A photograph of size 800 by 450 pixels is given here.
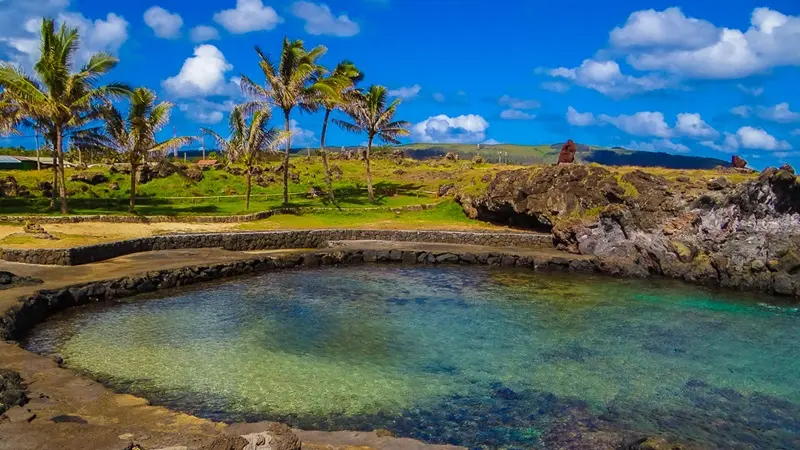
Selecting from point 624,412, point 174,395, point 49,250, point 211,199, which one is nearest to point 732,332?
point 624,412

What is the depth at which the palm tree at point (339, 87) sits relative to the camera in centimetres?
4516

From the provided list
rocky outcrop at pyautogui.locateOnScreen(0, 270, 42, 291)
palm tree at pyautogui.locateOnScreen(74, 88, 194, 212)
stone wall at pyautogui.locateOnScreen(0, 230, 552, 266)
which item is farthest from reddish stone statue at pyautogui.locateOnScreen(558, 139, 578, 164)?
rocky outcrop at pyautogui.locateOnScreen(0, 270, 42, 291)

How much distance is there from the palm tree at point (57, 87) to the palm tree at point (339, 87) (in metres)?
14.9

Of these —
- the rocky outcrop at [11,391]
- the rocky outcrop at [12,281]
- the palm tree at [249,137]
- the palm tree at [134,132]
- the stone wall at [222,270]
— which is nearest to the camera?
the rocky outcrop at [11,391]

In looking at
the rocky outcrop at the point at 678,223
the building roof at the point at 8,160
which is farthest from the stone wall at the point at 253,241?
the building roof at the point at 8,160

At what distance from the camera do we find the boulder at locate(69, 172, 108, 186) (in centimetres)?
4881

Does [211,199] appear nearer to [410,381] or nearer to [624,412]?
[410,381]

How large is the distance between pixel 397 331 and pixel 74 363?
951cm

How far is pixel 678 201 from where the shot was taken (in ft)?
113

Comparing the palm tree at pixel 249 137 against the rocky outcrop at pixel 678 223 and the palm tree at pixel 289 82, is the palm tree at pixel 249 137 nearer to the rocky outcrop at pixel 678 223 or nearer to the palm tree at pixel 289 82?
the palm tree at pixel 289 82

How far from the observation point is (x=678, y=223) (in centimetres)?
3366

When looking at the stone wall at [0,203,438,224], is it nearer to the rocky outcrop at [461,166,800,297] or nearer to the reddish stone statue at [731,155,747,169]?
the rocky outcrop at [461,166,800,297]

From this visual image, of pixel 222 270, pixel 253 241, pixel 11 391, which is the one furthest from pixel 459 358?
pixel 253 241

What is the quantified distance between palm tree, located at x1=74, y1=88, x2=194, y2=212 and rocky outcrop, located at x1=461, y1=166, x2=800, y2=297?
24.3 metres
